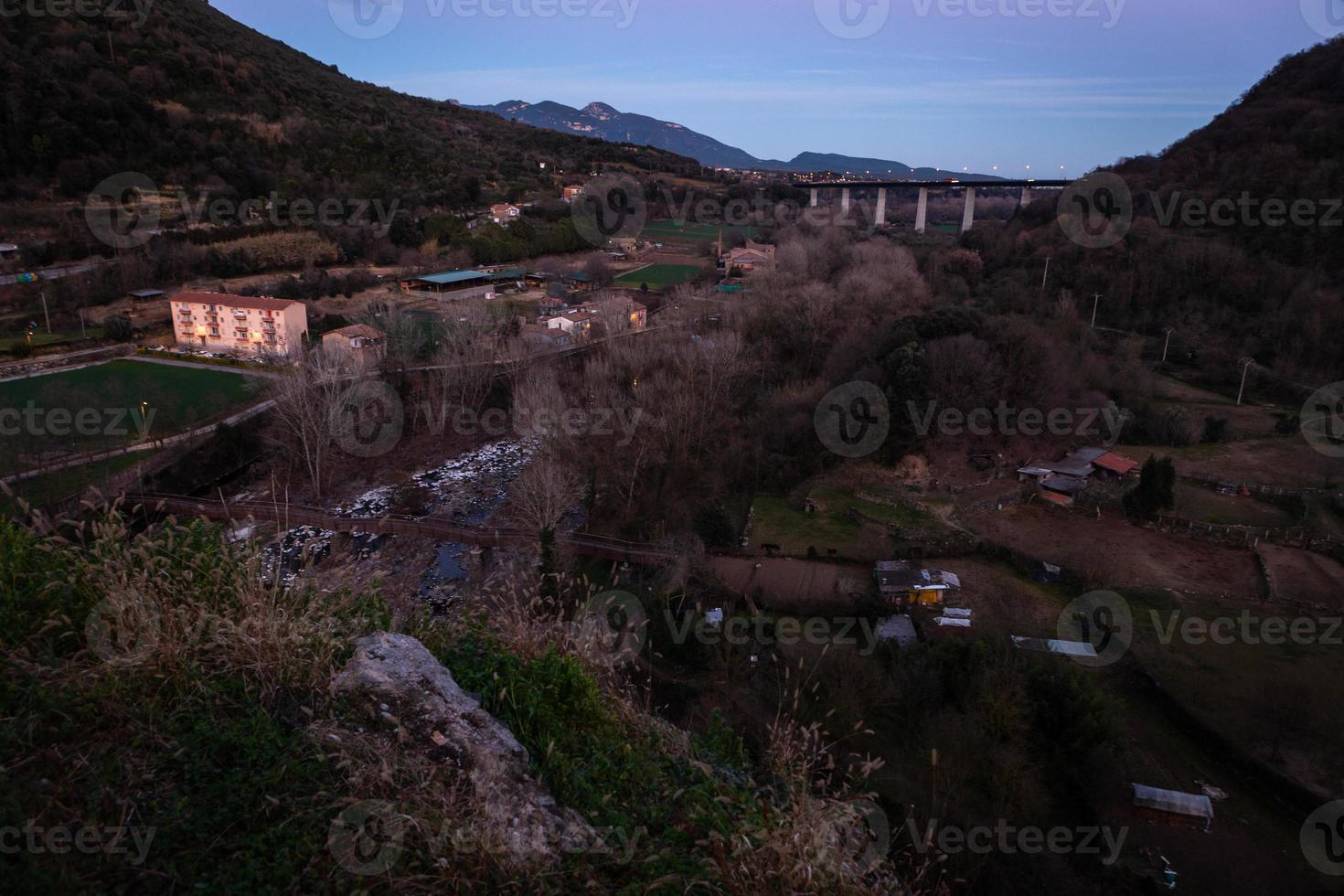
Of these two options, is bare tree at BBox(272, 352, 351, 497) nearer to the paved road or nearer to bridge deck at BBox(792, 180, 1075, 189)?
the paved road

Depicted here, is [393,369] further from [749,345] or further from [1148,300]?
[1148,300]

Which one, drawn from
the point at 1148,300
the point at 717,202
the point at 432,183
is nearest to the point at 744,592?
the point at 1148,300

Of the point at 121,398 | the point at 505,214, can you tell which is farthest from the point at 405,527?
the point at 505,214

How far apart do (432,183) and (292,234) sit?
13.5 metres

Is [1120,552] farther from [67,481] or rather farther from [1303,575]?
[67,481]

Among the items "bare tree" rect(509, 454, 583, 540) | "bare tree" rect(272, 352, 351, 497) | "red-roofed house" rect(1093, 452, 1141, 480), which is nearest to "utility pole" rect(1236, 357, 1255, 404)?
"red-roofed house" rect(1093, 452, 1141, 480)

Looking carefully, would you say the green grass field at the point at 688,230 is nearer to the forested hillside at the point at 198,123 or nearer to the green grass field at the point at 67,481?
the forested hillside at the point at 198,123

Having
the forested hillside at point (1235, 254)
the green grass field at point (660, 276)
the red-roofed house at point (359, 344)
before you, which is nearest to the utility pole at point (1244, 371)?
the forested hillside at point (1235, 254)

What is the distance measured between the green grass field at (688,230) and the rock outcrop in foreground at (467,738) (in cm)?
4904

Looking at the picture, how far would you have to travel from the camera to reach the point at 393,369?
2448cm

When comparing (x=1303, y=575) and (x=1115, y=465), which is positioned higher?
(x=1115, y=465)

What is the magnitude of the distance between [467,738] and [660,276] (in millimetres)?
38923

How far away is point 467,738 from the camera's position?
3.18 metres

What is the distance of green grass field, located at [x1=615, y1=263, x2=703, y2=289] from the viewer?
127ft
